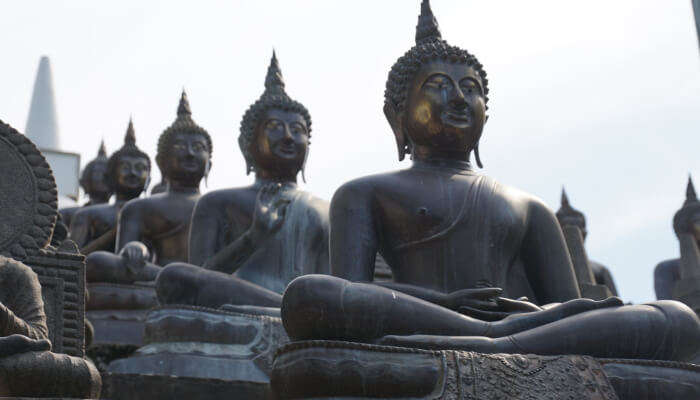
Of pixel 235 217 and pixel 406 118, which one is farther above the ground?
pixel 406 118

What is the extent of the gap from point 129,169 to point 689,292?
6526 millimetres

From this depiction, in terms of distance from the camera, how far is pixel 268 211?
8898 mm

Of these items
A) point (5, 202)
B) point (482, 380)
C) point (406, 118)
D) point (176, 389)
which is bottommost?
point (176, 389)

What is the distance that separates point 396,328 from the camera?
5281mm

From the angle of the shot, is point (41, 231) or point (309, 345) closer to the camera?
point (309, 345)

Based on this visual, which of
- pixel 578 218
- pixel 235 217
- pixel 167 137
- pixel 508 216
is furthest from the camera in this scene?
pixel 578 218

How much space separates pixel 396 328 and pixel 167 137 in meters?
6.93

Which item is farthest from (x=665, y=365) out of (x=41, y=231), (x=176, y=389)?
(x=41, y=231)

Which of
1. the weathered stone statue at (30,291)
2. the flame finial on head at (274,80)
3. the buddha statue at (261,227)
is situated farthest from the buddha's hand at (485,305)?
the flame finial on head at (274,80)

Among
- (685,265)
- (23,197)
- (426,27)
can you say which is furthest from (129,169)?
(426,27)

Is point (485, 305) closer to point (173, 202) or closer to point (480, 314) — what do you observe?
point (480, 314)

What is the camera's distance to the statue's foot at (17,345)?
5.41 meters

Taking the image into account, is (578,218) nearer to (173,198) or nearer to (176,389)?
(173,198)

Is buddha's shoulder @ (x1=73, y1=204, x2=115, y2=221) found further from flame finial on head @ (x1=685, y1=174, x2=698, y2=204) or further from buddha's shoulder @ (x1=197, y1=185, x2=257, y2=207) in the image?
flame finial on head @ (x1=685, y1=174, x2=698, y2=204)
